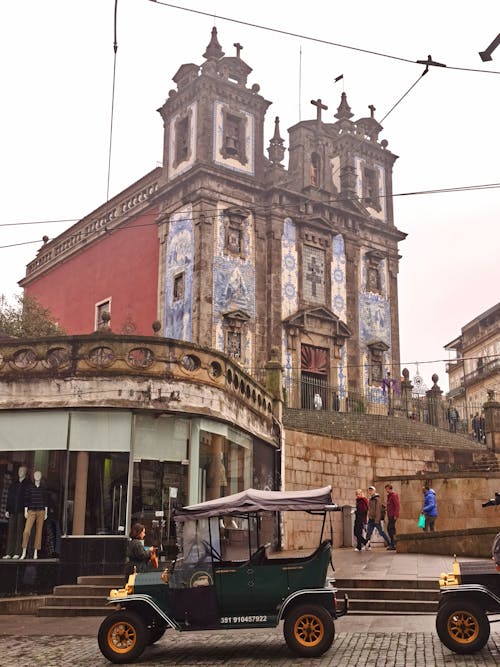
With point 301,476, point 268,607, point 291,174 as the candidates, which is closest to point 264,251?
point 291,174

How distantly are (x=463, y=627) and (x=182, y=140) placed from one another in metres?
30.4

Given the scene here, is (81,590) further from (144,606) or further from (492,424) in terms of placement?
(492,424)

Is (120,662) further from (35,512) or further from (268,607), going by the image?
(35,512)

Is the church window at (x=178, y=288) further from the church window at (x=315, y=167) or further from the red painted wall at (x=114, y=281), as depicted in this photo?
the church window at (x=315, y=167)

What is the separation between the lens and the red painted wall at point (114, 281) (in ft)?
123

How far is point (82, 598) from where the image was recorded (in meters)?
14.4

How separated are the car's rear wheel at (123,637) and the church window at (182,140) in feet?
93.7

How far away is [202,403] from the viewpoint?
1709 cm

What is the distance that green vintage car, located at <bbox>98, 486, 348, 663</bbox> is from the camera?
1016 cm

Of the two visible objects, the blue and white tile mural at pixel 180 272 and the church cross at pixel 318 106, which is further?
the church cross at pixel 318 106

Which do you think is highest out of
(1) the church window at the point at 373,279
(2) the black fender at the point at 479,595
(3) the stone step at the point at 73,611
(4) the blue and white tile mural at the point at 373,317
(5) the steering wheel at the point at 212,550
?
(1) the church window at the point at 373,279

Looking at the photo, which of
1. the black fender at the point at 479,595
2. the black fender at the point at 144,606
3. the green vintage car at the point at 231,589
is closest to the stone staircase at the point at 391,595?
the green vintage car at the point at 231,589

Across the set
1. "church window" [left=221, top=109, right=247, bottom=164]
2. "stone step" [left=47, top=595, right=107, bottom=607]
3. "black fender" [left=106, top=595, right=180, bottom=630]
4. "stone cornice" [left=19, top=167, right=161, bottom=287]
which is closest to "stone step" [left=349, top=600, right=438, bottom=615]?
"black fender" [left=106, top=595, right=180, bottom=630]

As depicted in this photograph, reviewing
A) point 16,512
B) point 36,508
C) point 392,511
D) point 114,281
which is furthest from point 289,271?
point 16,512
